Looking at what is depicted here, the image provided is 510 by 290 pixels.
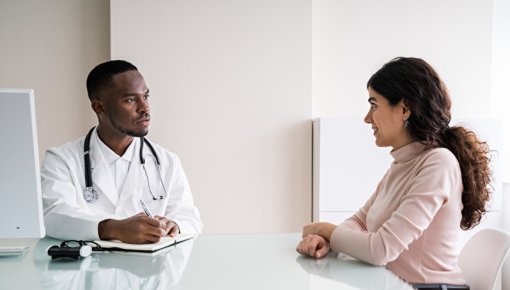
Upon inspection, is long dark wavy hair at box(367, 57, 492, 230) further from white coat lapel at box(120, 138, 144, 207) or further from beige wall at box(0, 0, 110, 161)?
beige wall at box(0, 0, 110, 161)

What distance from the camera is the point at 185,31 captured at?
→ 3.76 metres

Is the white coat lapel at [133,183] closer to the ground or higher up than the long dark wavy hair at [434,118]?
closer to the ground

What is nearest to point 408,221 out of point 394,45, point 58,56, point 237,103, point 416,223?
point 416,223

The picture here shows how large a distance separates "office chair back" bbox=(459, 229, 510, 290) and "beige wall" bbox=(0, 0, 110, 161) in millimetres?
2768

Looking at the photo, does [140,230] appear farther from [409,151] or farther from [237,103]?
[237,103]

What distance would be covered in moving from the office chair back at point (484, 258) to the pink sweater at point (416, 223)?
0.30 feet

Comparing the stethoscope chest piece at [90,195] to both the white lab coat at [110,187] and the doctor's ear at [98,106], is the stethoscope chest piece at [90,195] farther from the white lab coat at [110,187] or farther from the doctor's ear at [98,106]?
the doctor's ear at [98,106]

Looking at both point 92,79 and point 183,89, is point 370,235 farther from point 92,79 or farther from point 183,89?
point 183,89

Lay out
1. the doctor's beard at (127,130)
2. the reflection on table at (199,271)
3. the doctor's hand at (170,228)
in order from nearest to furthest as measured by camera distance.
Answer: the reflection on table at (199,271) → the doctor's hand at (170,228) → the doctor's beard at (127,130)

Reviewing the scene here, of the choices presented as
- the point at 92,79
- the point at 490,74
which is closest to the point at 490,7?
the point at 490,74

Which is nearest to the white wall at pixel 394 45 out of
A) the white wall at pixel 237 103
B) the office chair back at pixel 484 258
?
the white wall at pixel 237 103

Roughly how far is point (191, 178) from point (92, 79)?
4.18 ft

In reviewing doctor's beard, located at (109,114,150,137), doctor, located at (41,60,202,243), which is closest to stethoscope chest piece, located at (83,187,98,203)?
doctor, located at (41,60,202,243)

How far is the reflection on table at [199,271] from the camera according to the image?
4.50ft
